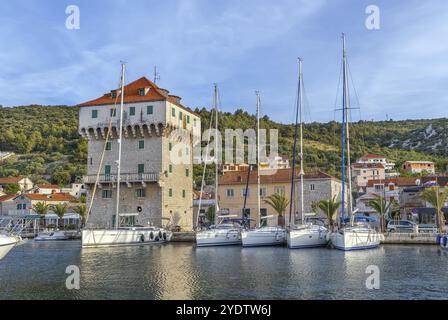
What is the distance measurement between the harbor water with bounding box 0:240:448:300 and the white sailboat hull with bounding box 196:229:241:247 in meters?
5.82

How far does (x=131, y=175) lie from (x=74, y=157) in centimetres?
8189

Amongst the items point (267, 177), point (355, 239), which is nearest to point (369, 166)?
point (267, 177)

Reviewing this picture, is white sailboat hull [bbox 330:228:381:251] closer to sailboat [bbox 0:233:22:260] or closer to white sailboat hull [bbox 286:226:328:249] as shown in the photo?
white sailboat hull [bbox 286:226:328:249]

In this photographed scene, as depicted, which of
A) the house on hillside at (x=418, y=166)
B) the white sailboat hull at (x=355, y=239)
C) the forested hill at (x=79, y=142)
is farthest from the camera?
the forested hill at (x=79, y=142)

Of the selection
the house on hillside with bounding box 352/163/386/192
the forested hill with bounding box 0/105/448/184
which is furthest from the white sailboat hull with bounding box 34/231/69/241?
the house on hillside with bounding box 352/163/386/192

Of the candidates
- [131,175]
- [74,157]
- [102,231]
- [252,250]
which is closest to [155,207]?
[131,175]

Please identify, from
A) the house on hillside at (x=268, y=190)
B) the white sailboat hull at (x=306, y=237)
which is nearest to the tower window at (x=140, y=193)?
the house on hillside at (x=268, y=190)

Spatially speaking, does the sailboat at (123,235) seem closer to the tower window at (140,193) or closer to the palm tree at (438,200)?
the tower window at (140,193)

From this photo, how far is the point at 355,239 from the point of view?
35.7 m

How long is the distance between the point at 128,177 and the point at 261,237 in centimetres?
1776

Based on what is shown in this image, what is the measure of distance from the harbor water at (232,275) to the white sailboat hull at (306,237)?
2607 mm

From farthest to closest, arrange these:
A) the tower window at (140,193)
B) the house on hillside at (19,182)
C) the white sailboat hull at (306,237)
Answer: the house on hillside at (19,182)
the tower window at (140,193)
the white sailboat hull at (306,237)

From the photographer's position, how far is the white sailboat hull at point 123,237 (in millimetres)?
41844
